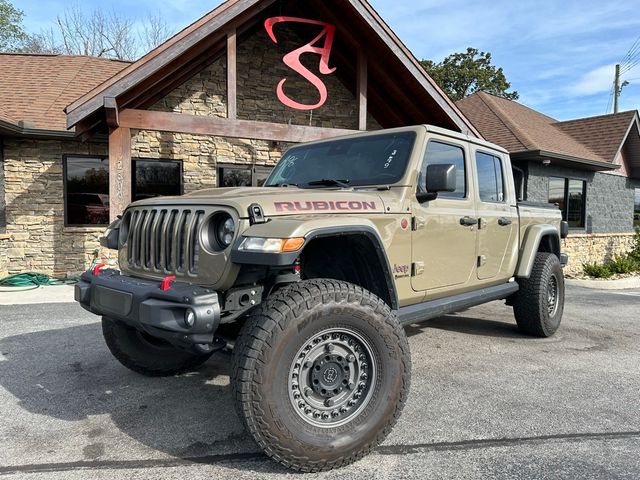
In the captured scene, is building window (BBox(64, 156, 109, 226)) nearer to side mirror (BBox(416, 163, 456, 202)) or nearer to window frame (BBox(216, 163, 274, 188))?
window frame (BBox(216, 163, 274, 188))

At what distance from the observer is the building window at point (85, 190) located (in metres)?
9.67

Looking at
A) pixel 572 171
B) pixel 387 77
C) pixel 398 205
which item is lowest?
pixel 398 205

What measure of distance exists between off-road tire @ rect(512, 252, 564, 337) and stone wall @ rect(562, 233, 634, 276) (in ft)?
30.2

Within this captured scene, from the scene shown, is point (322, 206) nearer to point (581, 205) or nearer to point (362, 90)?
point (362, 90)

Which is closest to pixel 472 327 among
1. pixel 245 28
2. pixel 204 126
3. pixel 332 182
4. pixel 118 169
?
pixel 332 182

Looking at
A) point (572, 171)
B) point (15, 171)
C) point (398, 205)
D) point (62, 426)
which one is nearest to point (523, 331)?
point (398, 205)

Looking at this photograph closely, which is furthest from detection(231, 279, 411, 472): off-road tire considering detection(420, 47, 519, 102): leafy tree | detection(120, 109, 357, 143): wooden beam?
A: detection(420, 47, 519, 102): leafy tree

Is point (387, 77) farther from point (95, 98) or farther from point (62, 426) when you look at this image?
point (62, 426)

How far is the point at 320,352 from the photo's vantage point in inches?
103

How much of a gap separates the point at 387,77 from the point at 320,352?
824 centimetres

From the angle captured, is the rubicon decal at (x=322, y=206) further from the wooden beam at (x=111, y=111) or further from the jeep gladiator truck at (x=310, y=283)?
the wooden beam at (x=111, y=111)

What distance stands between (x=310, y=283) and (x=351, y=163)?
151 cm

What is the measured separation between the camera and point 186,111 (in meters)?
10.4

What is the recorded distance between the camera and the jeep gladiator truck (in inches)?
95.2
